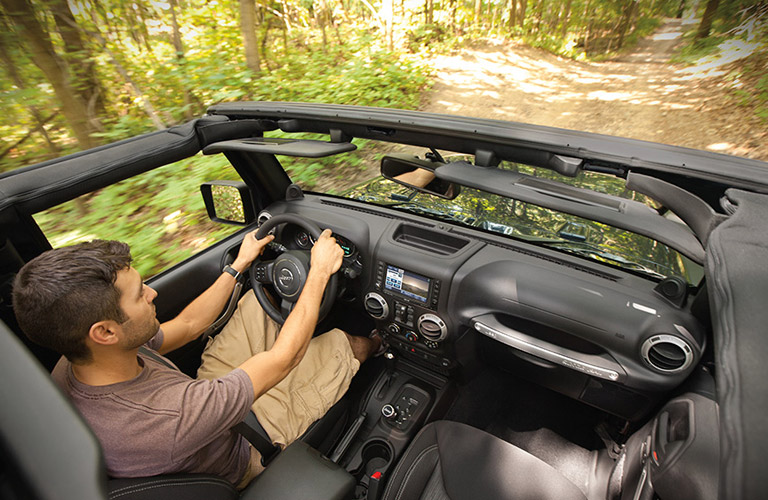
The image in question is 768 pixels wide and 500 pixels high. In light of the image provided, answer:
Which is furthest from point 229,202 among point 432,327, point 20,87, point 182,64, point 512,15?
point 512,15

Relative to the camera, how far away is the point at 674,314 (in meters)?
1.55

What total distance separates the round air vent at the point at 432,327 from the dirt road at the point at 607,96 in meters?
7.49

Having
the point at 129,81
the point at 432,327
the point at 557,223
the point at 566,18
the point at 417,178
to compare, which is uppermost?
the point at 566,18

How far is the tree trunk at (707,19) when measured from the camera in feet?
34.1

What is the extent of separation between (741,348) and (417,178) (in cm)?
190

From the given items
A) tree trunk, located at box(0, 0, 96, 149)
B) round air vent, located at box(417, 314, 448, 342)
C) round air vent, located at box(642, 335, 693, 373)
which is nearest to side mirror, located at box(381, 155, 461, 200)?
round air vent, located at box(417, 314, 448, 342)

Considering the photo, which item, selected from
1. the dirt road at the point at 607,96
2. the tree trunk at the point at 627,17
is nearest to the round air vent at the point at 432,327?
the dirt road at the point at 607,96

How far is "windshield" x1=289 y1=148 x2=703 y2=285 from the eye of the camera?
5.87 ft

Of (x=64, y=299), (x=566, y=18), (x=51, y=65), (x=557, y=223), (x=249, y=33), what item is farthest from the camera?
(x=566, y=18)

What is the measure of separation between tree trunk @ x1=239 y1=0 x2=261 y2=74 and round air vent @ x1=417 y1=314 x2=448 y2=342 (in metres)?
6.69

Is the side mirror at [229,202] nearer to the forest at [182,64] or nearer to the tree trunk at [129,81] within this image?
the forest at [182,64]

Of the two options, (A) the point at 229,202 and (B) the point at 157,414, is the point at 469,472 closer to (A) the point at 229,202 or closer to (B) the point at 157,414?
(B) the point at 157,414

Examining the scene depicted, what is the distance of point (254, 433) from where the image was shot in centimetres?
183

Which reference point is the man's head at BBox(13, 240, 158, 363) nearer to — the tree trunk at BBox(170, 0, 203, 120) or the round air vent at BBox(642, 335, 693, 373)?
the round air vent at BBox(642, 335, 693, 373)
